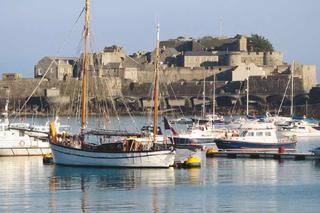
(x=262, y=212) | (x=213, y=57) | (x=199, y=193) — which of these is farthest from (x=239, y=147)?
(x=213, y=57)

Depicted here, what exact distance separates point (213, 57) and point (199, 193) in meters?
92.6

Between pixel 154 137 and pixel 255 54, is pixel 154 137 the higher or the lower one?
the lower one

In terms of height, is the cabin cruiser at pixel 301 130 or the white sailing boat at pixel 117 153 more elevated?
the cabin cruiser at pixel 301 130

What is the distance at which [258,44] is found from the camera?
132 m

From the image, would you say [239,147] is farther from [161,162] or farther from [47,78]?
[47,78]

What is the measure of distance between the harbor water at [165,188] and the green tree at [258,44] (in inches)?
3621

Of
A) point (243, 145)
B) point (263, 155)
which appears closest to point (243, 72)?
point (243, 145)

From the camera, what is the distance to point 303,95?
4395 inches

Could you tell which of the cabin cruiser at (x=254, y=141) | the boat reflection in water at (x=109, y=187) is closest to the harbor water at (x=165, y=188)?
the boat reflection in water at (x=109, y=187)

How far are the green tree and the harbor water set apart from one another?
3621 inches

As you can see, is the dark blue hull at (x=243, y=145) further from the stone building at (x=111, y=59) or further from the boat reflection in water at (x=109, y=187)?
the stone building at (x=111, y=59)

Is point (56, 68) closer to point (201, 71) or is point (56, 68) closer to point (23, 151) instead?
point (201, 71)

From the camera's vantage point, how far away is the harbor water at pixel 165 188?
1038 inches

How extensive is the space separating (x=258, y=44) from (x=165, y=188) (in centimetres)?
10333
